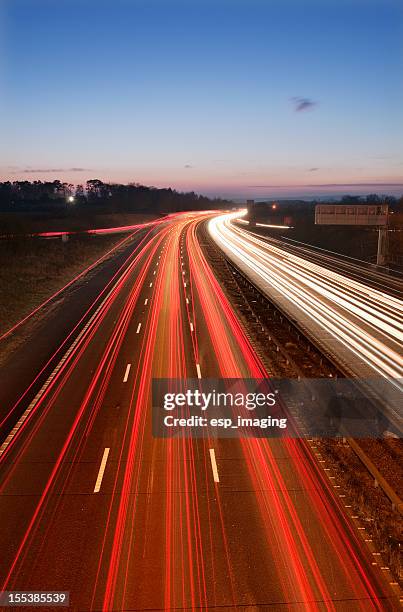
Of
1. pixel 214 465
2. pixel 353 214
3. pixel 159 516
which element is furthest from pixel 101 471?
pixel 353 214

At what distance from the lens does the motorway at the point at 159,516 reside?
9.25m

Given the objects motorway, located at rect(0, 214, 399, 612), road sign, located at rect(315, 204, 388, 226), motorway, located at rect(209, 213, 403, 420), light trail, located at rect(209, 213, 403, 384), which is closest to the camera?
motorway, located at rect(0, 214, 399, 612)

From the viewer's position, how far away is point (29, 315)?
31703 mm

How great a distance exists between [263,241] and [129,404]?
69494mm

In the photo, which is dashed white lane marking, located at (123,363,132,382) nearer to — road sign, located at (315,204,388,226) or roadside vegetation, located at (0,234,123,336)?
roadside vegetation, located at (0,234,123,336)

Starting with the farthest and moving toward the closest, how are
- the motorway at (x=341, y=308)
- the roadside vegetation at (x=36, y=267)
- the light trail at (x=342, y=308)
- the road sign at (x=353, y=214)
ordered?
the road sign at (x=353, y=214), the roadside vegetation at (x=36, y=267), the light trail at (x=342, y=308), the motorway at (x=341, y=308)

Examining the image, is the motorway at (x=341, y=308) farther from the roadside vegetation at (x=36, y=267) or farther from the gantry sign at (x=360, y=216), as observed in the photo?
the roadside vegetation at (x=36, y=267)

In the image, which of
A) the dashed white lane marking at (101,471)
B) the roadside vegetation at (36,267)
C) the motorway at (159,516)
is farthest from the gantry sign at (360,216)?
the dashed white lane marking at (101,471)

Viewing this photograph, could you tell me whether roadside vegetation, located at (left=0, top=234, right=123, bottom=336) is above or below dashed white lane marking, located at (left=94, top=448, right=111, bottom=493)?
above

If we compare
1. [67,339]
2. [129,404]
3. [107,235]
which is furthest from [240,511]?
[107,235]

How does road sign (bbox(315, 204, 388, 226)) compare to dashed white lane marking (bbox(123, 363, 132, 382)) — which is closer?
dashed white lane marking (bbox(123, 363, 132, 382))

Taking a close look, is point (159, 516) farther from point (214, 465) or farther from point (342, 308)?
point (342, 308)

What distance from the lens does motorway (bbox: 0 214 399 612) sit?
364 inches

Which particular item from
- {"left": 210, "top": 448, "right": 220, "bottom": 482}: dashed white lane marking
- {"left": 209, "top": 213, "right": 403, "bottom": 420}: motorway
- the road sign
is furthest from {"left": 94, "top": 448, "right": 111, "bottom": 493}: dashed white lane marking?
the road sign
